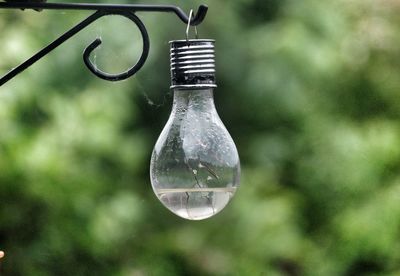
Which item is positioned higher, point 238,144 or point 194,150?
point 238,144

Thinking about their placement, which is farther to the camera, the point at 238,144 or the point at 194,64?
the point at 238,144

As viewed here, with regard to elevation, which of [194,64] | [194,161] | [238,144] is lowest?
[194,161]

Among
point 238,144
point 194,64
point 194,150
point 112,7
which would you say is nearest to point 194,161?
point 194,150

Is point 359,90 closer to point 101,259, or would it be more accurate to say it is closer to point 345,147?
point 345,147

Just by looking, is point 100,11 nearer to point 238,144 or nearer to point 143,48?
point 143,48

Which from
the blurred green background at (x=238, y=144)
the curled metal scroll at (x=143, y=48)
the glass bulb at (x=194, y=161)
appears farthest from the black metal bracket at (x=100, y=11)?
the blurred green background at (x=238, y=144)

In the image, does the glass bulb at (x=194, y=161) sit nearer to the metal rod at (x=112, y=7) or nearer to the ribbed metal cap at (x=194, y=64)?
the ribbed metal cap at (x=194, y=64)
